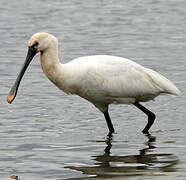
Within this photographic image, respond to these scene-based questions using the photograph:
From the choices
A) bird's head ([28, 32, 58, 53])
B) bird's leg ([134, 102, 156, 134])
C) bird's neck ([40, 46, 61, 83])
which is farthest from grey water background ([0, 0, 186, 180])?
bird's head ([28, 32, 58, 53])

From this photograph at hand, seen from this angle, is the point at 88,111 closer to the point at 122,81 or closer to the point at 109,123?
the point at 109,123

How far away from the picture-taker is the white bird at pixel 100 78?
1110cm

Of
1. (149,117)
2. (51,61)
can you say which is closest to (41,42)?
(51,61)

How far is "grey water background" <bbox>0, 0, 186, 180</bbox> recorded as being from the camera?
32.2ft

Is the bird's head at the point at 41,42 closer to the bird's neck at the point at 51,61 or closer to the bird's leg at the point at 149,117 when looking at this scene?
the bird's neck at the point at 51,61

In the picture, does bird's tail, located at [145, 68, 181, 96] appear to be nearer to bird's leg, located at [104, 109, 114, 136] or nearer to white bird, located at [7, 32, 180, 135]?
white bird, located at [7, 32, 180, 135]

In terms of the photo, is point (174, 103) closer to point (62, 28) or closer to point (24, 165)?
point (24, 165)

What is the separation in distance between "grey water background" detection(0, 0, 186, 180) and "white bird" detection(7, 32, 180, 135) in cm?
49

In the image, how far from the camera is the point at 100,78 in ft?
36.9

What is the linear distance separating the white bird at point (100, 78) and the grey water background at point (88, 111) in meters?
0.49

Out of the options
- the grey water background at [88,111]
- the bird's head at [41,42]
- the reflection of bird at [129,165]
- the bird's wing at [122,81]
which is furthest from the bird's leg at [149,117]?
the bird's head at [41,42]

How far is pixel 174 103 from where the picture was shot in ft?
43.9

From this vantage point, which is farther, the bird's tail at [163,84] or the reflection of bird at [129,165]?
the bird's tail at [163,84]

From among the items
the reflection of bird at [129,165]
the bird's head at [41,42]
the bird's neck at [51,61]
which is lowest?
the reflection of bird at [129,165]
